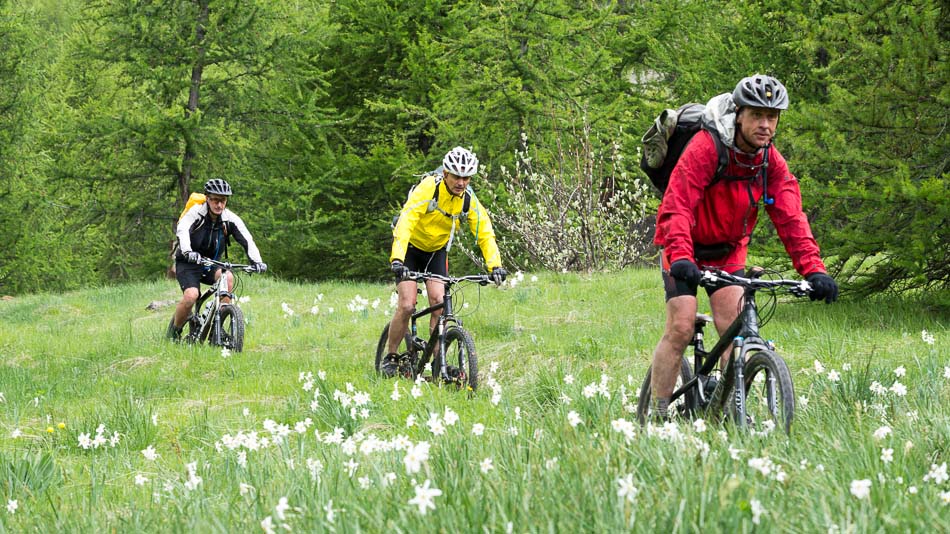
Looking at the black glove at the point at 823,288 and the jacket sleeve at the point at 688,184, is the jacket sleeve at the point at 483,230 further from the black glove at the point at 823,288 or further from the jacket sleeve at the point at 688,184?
the black glove at the point at 823,288

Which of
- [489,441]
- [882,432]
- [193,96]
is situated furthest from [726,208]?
Answer: [193,96]

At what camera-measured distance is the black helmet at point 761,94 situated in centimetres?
485

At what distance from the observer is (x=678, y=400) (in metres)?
5.74

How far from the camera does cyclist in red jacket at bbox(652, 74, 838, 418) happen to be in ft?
16.1

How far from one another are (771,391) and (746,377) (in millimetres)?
247

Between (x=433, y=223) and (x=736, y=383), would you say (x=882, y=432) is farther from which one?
(x=433, y=223)

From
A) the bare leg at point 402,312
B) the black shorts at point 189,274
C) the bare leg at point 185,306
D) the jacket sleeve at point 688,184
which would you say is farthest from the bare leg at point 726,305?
the black shorts at point 189,274

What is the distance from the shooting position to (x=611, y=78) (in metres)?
25.1

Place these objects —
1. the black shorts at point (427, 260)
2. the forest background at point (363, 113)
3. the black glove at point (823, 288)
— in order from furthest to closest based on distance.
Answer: the forest background at point (363, 113) → the black shorts at point (427, 260) → the black glove at point (823, 288)

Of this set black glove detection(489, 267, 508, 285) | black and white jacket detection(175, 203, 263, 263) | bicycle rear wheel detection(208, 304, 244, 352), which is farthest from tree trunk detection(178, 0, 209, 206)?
black glove detection(489, 267, 508, 285)

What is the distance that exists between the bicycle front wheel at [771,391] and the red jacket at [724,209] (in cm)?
62

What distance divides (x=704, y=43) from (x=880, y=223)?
43.6 feet

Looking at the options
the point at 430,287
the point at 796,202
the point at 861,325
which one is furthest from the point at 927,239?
the point at 430,287

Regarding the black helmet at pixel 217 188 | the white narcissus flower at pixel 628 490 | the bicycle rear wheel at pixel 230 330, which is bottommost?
the bicycle rear wheel at pixel 230 330
